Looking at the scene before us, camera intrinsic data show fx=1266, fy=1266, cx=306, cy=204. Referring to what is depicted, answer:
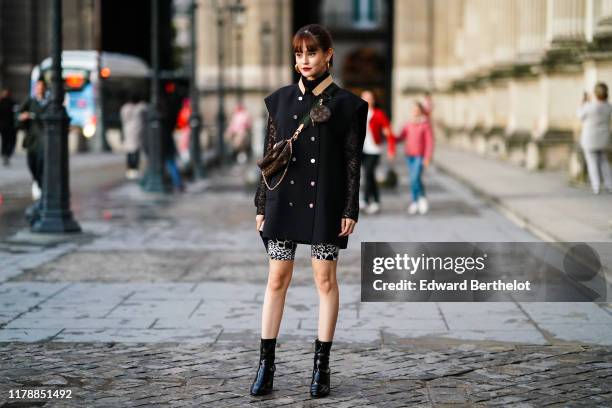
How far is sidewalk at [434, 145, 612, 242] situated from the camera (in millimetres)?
15031

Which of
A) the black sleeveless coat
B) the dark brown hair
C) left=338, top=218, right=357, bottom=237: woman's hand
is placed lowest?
left=338, top=218, right=357, bottom=237: woman's hand

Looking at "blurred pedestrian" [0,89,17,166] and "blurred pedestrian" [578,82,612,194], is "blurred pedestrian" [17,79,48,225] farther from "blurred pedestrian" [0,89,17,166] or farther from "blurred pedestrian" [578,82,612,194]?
"blurred pedestrian" [0,89,17,166]

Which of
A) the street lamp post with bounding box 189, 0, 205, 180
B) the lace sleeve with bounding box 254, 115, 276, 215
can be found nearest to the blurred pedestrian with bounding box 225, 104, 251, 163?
the street lamp post with bounding box 189, 0, 205, 180

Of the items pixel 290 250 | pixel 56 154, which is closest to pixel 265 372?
pixel 290 250

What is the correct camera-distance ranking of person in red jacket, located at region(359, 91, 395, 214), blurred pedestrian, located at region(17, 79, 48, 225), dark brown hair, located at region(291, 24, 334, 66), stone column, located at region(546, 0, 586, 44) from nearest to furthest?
dark brown hair, located at region(291, 24, 334, 66), blurred pedestrian, located at region(17, 79, 48, 225), person in red jacket, located at region(359, 91, 395, 214), stone column, located at region(546, 0, 586, 44)

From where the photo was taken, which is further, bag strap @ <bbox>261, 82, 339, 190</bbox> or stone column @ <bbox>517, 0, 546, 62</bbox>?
stone column @ <bbox>517, 0, 546, 62</bbox>

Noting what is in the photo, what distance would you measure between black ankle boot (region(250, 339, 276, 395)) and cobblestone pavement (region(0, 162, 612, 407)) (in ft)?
0.29

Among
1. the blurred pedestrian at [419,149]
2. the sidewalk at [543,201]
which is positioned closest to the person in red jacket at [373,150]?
the blurred pedestrian at [419,149]

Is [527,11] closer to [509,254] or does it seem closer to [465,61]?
[465,61]

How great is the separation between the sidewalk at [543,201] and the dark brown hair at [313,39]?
7.66m

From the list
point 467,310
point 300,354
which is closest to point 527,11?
point 467,310

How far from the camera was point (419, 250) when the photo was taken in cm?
741

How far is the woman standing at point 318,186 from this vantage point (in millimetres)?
6754
